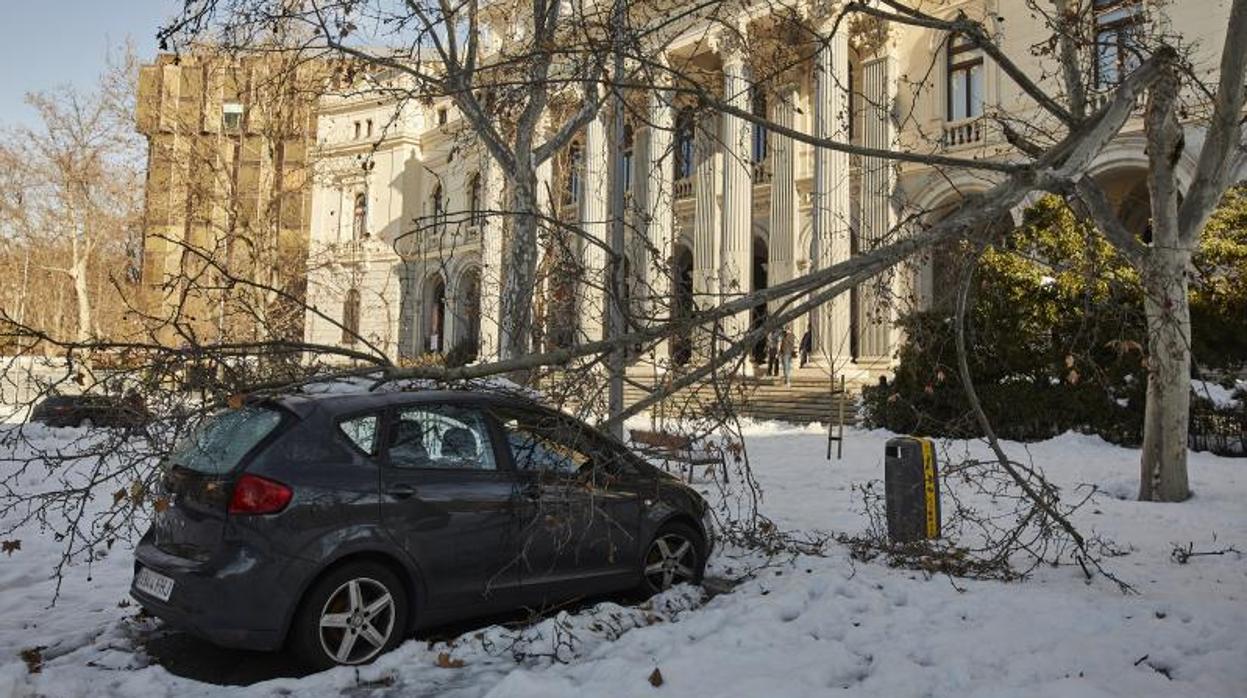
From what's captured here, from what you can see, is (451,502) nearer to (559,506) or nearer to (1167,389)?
(559,506)

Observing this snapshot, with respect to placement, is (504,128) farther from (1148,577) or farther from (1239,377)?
(1239,377)

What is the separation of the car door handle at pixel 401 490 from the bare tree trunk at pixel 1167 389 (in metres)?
7.01

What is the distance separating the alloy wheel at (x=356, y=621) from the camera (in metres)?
4.39

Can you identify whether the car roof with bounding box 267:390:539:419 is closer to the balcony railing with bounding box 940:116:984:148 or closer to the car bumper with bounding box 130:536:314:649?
the car bumper with bounding box 130:536:314:649

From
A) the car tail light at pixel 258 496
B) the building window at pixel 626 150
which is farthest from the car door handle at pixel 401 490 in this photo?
the building window at pixel 626 150

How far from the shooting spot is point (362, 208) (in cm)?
4450

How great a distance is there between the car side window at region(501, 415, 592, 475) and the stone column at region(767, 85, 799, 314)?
19.8 m

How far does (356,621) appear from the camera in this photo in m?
4.46

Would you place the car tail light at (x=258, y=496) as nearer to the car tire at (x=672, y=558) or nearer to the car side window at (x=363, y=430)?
the car side window at (x=363, y=430)

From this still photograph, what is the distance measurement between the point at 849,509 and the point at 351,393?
620 centimetres

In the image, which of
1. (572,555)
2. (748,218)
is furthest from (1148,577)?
(748,218)

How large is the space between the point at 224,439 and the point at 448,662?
5.58 feet

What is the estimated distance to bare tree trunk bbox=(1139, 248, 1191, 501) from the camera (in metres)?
8.38

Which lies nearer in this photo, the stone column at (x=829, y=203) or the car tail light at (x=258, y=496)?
the car tail light at (x=258, y=496)
